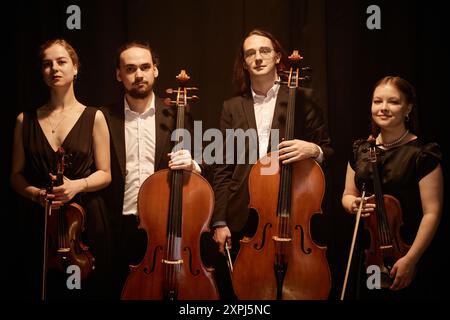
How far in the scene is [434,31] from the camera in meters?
2.89

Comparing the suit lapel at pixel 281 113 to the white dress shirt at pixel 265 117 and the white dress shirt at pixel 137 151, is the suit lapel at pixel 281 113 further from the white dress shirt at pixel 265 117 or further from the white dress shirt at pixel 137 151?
the white dress shirt at pixel 137 151

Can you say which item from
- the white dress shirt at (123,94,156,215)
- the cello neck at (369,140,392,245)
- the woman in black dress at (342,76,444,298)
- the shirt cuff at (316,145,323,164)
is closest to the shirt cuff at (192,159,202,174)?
the white dress shirt at (123,94,156,215)

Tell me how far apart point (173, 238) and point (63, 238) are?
60cm

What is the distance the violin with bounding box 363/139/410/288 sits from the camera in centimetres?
245

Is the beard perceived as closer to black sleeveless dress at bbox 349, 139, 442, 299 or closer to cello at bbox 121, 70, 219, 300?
cello at bbox 121, 70, 219, 300

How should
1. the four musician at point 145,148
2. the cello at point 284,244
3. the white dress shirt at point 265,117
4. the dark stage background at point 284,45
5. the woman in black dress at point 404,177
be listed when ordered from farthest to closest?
1. the dark stage background at point 284,45
2. the white dress shirt at point 265,117
3. the four musician at point 145,148
4. the woman in black dress at point 404,177
5. the cello at point 284,244

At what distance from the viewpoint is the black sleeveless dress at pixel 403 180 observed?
2545 millimetres

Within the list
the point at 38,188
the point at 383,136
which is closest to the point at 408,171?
the point at 383,136

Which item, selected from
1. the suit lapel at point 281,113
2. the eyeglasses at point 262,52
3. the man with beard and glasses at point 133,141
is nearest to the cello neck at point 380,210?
the suit lapel at point 281,113

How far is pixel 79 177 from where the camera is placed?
2.80 m

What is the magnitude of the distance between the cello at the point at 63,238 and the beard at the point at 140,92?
0.50 m

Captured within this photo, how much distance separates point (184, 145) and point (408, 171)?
119cm

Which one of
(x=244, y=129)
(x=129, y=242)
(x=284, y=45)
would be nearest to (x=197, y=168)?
(x=244, y=129)

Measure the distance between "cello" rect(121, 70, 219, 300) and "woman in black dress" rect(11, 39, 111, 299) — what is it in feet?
1.42
